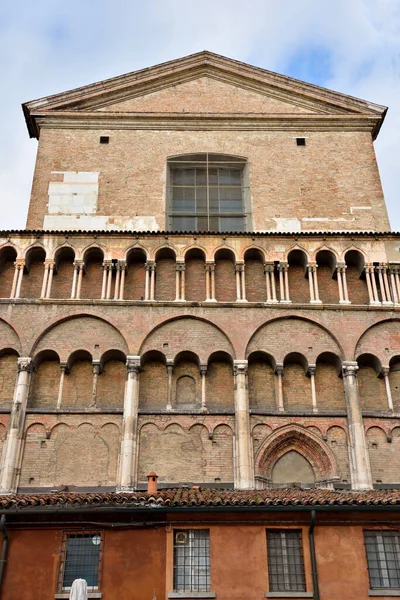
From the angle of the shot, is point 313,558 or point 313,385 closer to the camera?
point 313,558

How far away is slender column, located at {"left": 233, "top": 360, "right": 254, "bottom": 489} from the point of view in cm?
1579

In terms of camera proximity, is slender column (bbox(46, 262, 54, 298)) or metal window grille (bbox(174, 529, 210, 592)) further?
slender column (bbox(46, 262, 54, 298))

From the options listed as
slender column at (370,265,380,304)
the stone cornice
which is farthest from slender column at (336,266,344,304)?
the stone cornice

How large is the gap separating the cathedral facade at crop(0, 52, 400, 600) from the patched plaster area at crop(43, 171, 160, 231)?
0.16 ft

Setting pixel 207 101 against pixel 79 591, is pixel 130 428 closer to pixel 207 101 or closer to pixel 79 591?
pixel 79 591

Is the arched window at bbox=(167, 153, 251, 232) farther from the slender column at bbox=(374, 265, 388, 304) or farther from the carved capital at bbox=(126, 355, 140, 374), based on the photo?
the carved capital at bbox=(126, 355, 140, 374)

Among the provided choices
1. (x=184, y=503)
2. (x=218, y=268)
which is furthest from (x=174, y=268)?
(x=184, y=503)

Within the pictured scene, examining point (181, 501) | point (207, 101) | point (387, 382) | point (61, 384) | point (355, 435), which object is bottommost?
point (181, 501)

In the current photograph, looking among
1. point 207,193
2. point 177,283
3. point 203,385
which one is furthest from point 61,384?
point 207,193

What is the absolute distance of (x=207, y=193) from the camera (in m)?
21.5

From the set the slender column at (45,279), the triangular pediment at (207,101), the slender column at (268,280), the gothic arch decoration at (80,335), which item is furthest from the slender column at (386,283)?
the slender column at (45,279)

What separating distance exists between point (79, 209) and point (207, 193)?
397 centimetres

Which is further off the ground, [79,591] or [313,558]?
[313,558]

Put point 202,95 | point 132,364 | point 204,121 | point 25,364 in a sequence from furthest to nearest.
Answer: point 202,95
point 204,121
point 132,364
point 25,364
